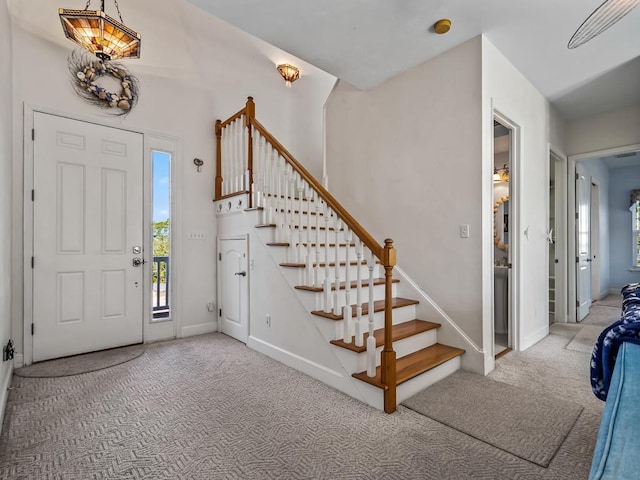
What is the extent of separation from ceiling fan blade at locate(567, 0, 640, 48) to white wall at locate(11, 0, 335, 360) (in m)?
3.73

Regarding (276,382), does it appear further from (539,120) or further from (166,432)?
(539,120)

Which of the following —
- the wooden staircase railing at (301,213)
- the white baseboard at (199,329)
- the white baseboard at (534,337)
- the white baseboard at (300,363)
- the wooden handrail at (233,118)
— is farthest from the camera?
the white baseboard at (199,329)

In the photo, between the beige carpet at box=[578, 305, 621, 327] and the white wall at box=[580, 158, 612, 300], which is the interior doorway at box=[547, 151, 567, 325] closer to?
the beige carpet at box=[578, 305, 621, 327]

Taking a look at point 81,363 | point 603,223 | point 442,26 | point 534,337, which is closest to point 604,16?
point 442,26

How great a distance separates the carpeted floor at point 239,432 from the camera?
5.37 ft

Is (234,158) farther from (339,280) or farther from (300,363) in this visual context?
(300,363)

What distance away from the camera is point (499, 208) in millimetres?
4723

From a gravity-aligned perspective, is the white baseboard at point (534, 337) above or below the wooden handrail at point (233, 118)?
below

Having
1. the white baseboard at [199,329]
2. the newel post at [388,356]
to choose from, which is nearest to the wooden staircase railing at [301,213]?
the newel post at [388,356]

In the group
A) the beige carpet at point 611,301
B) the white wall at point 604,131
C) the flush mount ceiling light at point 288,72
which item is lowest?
the beige carpet at point 611,301

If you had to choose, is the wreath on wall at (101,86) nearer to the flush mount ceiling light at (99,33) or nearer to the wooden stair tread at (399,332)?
the flush mount ceiling light at (99,33)

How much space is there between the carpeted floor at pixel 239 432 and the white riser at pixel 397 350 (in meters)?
0.24

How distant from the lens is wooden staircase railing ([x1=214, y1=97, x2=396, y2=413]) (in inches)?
87.1

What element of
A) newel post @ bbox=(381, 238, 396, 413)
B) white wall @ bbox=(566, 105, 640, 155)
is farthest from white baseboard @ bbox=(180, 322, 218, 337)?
white wall @ bbox=(566, 105, 640, 155)
